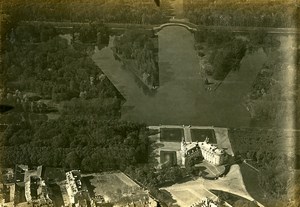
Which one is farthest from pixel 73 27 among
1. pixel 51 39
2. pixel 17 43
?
pixel 17 43

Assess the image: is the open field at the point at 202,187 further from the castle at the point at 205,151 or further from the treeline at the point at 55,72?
the treeline at the point at 55,72

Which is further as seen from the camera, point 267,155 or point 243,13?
point 267,155

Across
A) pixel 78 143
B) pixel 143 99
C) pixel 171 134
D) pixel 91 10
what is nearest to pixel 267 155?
pixel 171 134

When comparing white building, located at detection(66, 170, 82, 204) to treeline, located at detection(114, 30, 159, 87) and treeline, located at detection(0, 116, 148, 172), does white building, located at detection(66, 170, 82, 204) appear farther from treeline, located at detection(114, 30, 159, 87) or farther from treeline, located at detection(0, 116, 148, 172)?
treeline, located at detection(114, 30, 159, 87)

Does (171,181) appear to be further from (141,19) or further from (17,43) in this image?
(17,43)

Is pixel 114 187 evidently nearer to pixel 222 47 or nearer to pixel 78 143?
pixel 78 143
